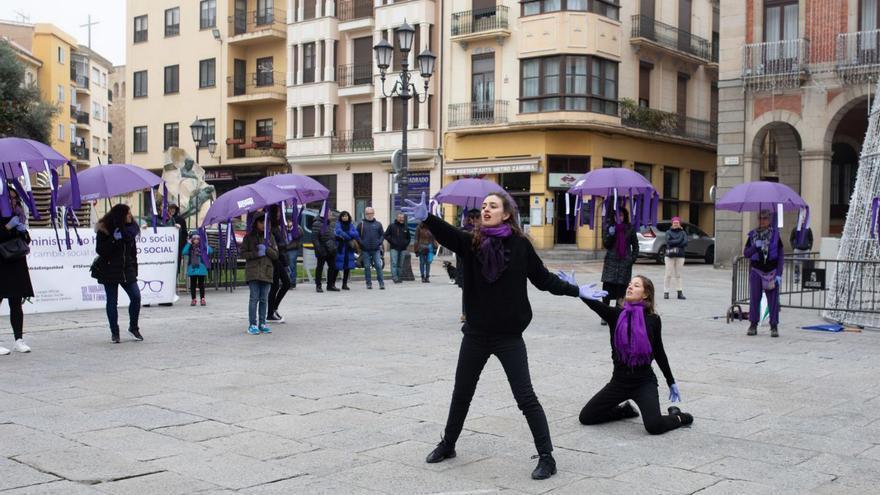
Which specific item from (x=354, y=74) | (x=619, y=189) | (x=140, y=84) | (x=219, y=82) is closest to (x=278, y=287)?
(x=619, y=189)

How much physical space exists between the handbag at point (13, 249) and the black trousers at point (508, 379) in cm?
641

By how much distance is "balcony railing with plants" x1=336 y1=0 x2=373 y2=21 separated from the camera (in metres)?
42.9

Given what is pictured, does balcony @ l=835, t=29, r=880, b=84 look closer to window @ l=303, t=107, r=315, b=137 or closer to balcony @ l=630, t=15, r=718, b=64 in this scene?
balcony @ l=630, t=15, r=718, b=64

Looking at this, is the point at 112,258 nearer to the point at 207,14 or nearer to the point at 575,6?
the point at 575,6

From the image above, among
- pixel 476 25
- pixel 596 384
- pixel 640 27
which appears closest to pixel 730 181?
pixel 640 27

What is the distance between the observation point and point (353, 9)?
4353 centimetres

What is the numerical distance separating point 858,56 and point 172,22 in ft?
117

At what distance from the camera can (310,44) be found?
4475 cm

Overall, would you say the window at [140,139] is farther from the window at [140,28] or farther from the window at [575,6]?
the window at [575,6]

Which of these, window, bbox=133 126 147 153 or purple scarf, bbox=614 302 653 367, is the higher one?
window, bbox=133 126 147 153

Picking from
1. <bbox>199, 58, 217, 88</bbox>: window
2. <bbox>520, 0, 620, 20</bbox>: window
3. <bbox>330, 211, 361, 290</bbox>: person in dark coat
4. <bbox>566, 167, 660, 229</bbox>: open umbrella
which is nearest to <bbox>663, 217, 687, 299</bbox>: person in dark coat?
<bbox>566, 167, 660, 229</bbox>: open umbrella

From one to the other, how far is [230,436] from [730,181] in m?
26.9

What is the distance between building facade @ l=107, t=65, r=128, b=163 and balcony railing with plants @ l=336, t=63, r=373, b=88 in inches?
1832

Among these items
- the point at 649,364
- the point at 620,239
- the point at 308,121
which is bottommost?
the point at 649,364
